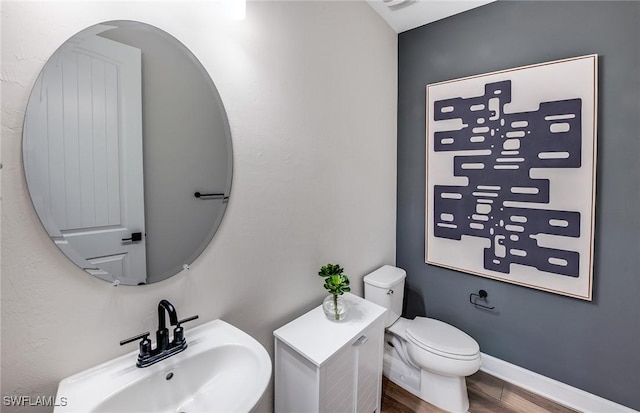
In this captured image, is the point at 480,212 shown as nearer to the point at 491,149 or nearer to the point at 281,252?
the point at 491,149

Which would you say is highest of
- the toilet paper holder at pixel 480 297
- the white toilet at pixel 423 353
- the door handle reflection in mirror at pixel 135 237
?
the door handle reflection in mirror at pixel 135 237

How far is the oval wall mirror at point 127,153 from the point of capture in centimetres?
73

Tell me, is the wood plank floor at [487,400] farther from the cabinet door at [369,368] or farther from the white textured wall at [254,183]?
the white textured wall at [254,183]

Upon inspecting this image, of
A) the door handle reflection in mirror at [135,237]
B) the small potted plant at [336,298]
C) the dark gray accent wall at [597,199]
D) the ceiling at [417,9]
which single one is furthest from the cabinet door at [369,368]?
the ceiling at [417,9]

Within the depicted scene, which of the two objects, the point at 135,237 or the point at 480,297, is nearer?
the point at 135,237

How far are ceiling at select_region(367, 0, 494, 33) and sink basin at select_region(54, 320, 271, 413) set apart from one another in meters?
2.24

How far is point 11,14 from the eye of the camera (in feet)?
2.20

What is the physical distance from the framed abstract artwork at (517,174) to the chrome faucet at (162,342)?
1.88 metres

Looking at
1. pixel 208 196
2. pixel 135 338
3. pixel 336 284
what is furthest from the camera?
pixel 336 284

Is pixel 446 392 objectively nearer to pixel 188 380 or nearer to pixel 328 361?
pixel 328 361

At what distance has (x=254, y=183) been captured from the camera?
1.23 metres

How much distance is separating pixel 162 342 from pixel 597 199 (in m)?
2.32

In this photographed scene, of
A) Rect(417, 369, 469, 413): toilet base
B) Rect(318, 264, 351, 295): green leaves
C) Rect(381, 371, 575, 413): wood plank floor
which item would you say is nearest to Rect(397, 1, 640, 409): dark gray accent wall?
Rect(381, 371, 575, 413): wood plank floor

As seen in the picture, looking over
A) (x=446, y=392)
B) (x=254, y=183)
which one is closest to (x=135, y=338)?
(x=254, y=183)
